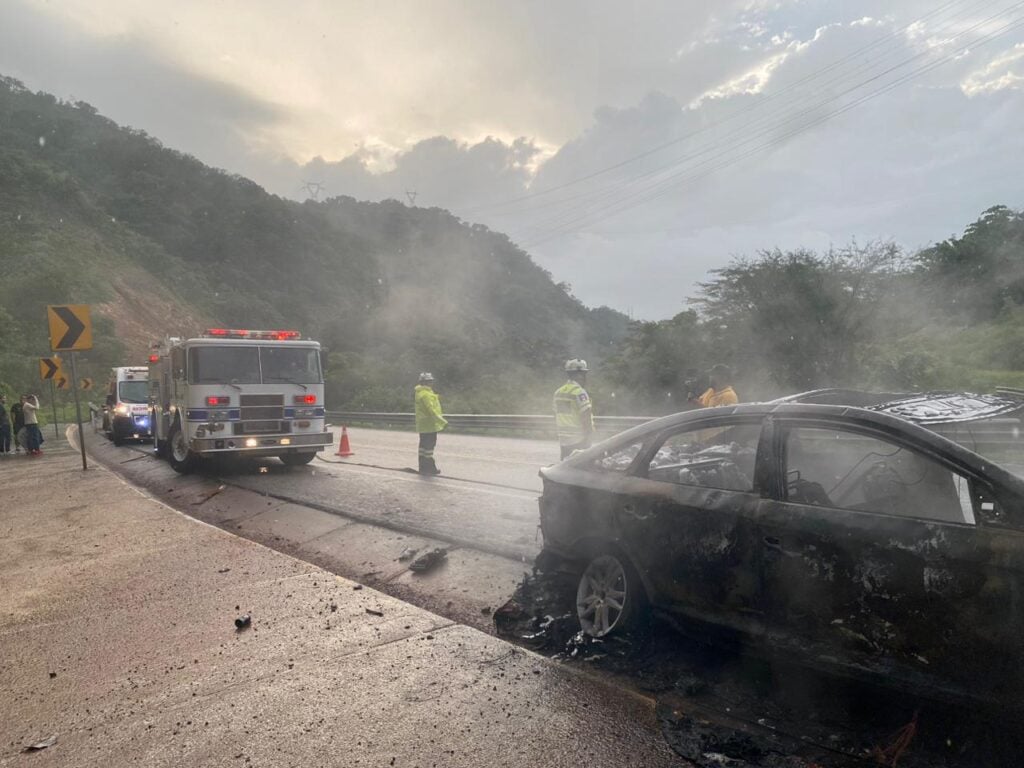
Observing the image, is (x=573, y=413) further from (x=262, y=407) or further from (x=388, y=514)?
(x=262, y=407)

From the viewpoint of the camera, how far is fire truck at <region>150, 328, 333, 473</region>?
11.4 m

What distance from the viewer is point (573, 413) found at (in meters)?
7.93

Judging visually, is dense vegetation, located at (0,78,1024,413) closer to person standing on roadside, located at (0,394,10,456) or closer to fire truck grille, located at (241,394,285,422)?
fire truck grille, located at (241,394,285,422)

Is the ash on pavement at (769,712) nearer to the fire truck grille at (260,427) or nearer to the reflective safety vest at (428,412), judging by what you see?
the reflective safety vest at (428,412)

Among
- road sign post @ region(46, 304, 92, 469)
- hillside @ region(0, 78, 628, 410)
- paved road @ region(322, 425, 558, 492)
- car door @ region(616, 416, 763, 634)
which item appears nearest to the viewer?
car door @ region(616, 416, 763, 634)

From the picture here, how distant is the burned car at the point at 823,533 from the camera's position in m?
2.84

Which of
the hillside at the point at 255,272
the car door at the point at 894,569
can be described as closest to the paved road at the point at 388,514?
the car door at the point at 894,569

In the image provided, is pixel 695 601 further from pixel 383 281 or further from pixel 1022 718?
pixel 383 281

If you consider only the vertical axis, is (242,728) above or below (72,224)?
below

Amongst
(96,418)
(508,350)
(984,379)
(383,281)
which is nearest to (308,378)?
(984,379)

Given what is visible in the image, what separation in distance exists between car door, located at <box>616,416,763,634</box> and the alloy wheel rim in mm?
211

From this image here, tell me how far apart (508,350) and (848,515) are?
47.3 m

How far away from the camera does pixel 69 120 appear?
7081 centimetres

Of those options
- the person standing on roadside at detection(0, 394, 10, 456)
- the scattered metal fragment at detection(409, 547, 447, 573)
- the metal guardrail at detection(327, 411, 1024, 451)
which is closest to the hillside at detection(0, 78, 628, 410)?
the metal guardrail at detection(327, 411, 1024, 451)
